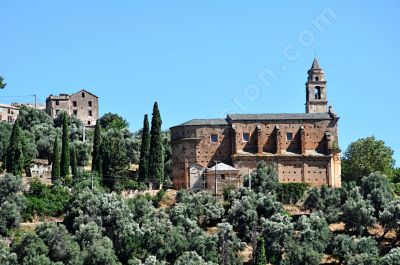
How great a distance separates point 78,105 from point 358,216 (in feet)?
190

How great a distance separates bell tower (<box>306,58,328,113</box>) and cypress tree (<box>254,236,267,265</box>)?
32.4 metres

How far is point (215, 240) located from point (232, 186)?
1270 cm

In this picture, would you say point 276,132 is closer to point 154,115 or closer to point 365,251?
point 154,115

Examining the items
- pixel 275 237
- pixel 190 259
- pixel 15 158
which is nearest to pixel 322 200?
pixel 275 237

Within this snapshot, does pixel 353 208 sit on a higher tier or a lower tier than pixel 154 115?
lower

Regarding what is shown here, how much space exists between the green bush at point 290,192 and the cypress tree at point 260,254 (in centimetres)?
1068

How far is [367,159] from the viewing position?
7275 cm

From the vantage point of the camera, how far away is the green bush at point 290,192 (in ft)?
213

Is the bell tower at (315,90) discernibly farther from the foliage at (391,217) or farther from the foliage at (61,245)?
the foliage at (61,245)

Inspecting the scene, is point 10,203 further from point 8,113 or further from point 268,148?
point 8,113

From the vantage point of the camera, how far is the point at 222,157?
7106 centimetres

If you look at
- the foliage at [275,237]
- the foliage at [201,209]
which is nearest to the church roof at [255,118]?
the foliage at [201,209]

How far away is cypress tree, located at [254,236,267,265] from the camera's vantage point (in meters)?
53.8

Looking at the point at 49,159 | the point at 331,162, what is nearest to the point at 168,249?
the point at 331,162
